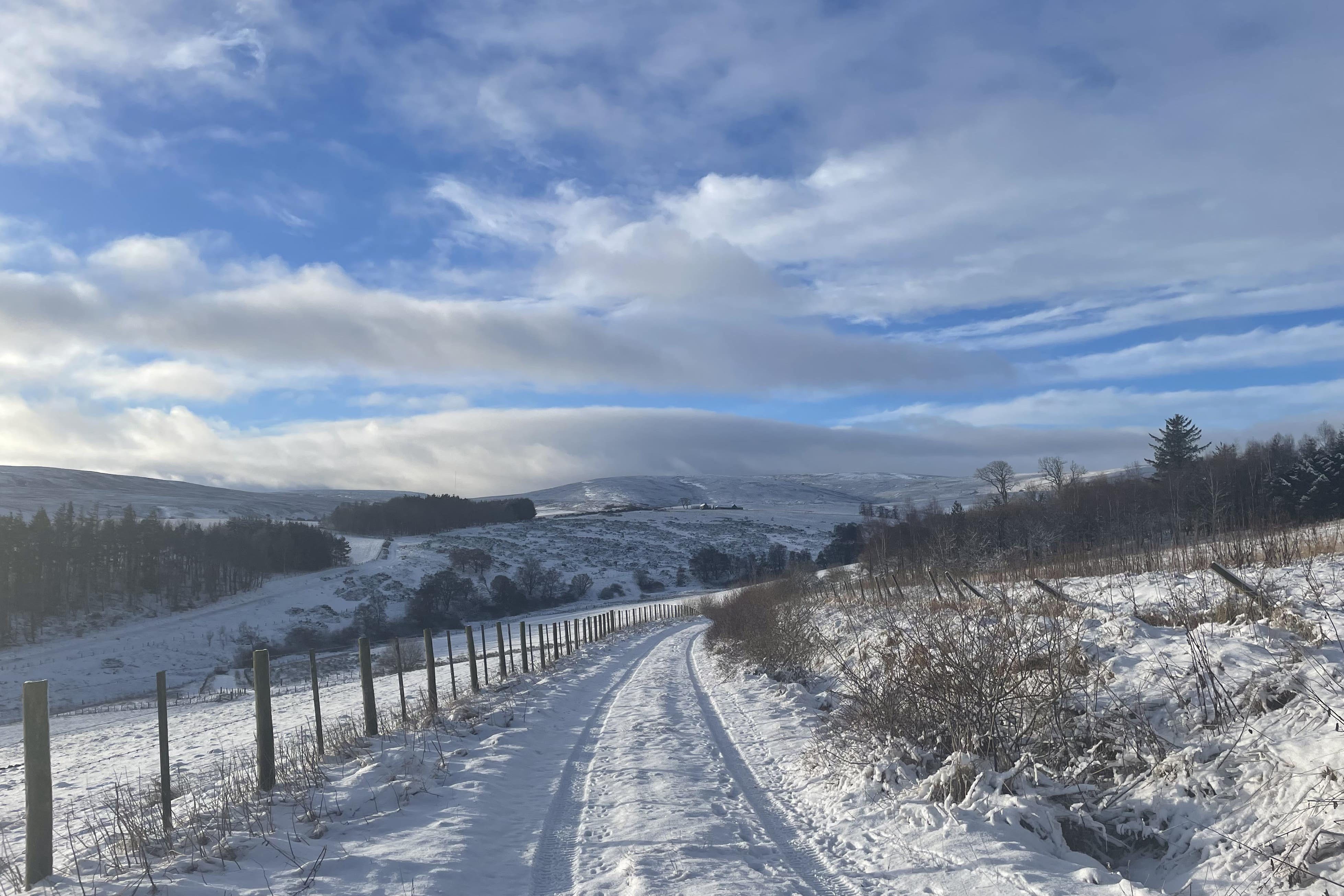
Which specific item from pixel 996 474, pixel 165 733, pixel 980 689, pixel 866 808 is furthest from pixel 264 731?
pixel 996 474

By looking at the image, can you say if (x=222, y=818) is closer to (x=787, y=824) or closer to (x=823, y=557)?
(x=787, y=824)

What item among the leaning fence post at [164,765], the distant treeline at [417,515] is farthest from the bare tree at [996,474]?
the leaning fence post at [164,765]

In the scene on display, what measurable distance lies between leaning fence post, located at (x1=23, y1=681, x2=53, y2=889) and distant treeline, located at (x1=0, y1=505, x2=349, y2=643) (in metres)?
72.6

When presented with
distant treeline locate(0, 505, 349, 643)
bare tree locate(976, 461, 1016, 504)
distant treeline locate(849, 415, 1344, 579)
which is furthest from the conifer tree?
distant treeline locate(0, 505, 349, 643)

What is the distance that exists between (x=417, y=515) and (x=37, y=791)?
14307cm

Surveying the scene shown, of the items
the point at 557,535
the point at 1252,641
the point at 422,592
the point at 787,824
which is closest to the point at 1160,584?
the point at 1252,641

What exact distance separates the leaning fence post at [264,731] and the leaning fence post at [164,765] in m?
0.89

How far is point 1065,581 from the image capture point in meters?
15.0

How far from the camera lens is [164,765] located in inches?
361

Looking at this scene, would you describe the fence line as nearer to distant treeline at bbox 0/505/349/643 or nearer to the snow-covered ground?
the snow-covered ground

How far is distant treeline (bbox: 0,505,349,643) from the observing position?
224 feet

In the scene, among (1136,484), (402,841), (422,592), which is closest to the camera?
(402,841)

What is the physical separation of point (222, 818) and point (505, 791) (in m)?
2.77

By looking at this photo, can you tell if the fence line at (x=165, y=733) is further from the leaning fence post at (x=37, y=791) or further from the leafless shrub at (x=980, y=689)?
the leafless shrub at (x=980, y=689)
